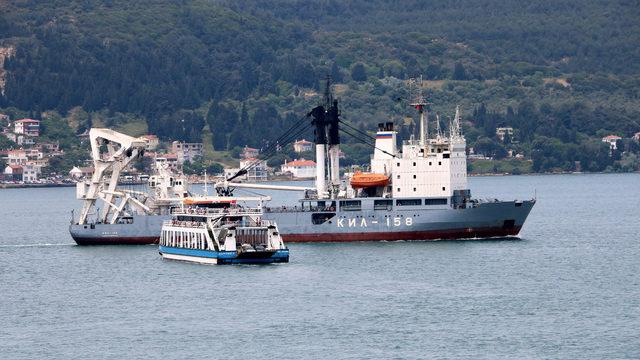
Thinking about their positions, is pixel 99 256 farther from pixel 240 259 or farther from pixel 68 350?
pixel 68 350

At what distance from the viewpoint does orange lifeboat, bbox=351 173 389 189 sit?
8544 centimetres

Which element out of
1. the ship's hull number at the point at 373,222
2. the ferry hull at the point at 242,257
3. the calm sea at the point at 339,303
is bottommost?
the calm sea at the point at 339,303

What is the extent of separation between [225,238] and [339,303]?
43.5 ft

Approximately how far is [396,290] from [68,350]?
16.9m

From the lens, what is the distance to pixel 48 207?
157250mm

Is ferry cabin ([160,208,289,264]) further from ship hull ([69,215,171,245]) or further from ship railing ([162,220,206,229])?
ship hull ([69,215,171,245])

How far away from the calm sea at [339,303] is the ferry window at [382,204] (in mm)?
2432

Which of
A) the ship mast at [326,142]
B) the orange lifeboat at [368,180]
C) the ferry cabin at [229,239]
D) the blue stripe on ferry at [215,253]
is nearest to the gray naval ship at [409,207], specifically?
the orange lifeboat at [368,180]

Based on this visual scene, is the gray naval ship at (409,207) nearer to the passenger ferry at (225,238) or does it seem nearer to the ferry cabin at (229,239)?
the passenger ferry at (225,238)

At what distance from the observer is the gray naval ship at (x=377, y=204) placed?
8400 cm

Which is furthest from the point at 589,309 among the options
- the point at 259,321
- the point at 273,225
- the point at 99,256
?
the point at 99,256

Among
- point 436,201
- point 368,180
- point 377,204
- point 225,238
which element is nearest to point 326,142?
point 368,180

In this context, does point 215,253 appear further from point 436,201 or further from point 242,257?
point 436,201

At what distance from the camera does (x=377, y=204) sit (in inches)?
3346
